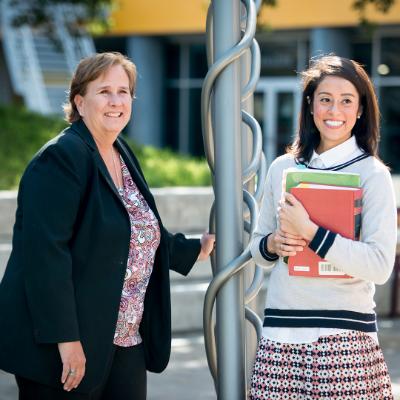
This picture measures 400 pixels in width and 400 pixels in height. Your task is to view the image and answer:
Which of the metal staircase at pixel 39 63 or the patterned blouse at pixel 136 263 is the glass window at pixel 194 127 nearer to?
the metal staircase at pixel 39 63

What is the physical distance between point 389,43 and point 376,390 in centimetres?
1917

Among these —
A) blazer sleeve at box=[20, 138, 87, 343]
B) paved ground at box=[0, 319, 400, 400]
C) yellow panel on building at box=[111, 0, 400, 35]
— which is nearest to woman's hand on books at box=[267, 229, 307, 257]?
blazer sleeve at box=[20, 138, 87, 343]

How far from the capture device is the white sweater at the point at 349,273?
107 inches

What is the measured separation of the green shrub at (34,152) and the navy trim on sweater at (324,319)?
19.5 ft

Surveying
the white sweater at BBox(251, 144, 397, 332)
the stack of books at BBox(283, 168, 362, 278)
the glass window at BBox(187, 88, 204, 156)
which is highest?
the stack of books at BBox(283, 168, 362, 278)

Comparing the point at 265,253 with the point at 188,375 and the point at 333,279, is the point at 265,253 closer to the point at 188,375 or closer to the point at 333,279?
the point at 333,279

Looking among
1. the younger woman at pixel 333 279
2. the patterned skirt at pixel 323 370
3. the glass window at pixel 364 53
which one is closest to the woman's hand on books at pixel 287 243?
the younger woman at pixel 333 279

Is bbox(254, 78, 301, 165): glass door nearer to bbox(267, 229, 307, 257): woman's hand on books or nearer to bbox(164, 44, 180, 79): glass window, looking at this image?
bbox(164, 44, 180, 79): glass window

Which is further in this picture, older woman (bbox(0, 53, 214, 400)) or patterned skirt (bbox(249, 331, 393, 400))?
older woman (bbox(0, 53, 214, 400))

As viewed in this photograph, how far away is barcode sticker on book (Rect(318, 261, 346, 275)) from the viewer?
278 cm

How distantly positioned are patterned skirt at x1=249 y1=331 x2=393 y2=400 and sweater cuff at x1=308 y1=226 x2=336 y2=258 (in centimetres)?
30

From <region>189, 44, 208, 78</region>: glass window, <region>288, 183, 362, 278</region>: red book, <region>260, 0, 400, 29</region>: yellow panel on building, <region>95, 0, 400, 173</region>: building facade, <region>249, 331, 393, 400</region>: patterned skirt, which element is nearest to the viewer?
<region>288, 183, 362, 278</region>: red book

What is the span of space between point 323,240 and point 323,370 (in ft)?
1.36

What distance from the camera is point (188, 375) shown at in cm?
605
